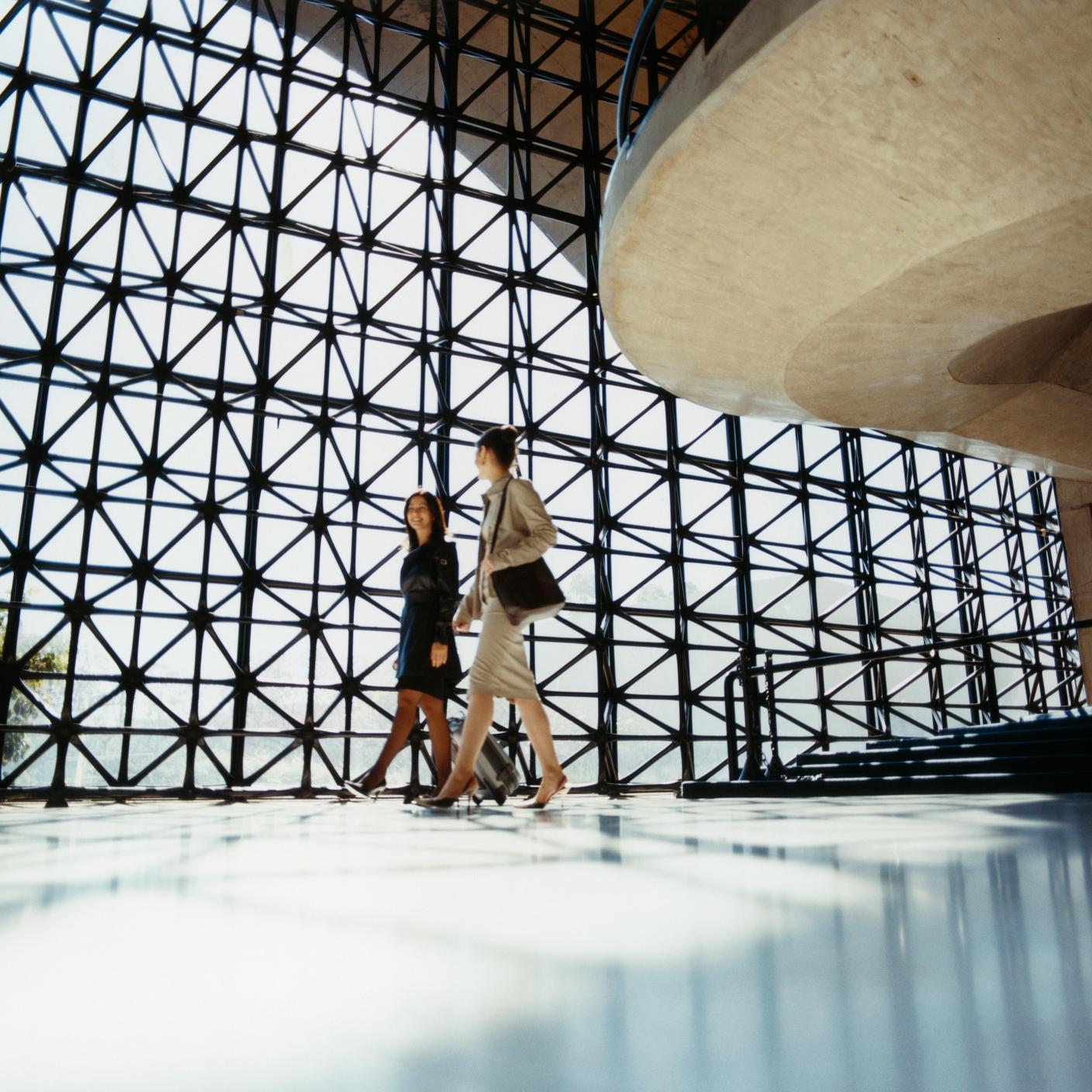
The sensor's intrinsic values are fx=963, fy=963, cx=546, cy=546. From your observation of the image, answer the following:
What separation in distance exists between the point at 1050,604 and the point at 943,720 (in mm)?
4938

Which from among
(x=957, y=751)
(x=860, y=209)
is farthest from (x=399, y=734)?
(x=957, y=751)

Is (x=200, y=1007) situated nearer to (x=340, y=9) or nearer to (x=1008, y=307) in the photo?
(x=1008, y=307)

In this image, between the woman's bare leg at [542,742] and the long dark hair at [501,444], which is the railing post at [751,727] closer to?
the woman's bare leg at [542,742]

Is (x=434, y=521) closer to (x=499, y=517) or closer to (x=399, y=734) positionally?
(x=499, y=517)

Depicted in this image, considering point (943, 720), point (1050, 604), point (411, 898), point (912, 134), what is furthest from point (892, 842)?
point (1050, 604)

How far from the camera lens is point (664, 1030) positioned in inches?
30.0

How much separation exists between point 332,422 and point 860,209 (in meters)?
7.90

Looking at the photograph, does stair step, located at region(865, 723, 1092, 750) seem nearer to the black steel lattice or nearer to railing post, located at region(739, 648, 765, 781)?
railing post, located at region(739, 648, 765, 781)

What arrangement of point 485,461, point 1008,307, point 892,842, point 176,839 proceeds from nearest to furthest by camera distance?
point 892,842, point 176,839, point 485,461, point 1008,307

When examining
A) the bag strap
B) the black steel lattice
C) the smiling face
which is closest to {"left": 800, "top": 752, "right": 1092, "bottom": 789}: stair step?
the bag strap

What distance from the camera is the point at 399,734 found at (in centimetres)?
563

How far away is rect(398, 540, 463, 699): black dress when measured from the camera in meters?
5.52

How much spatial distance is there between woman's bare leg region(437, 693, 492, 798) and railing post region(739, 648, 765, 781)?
141 inches

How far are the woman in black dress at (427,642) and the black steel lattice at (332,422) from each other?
17.5 feet
